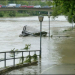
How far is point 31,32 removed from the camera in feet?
154

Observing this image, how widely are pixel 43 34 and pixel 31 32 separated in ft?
11.8

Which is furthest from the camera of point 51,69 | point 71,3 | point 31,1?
point 31,1

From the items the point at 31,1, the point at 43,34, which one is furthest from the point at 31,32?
the point at 31,1

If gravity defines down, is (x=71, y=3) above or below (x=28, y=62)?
above

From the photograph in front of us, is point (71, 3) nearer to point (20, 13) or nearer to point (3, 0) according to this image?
point (20, 13)

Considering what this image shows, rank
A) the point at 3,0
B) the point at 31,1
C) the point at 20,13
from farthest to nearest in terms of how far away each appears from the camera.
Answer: the point at 31,1
the point at 3,0
the point at 20,13

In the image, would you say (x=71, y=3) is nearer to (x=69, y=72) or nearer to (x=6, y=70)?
(x=69, y=72)

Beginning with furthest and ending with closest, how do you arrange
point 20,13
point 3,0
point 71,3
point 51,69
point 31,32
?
1. point 3,0
2. point 20,13
3. point 31,32
4. point 51,69
5. point 71,3

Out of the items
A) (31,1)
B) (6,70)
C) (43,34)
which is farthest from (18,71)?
(31,1)

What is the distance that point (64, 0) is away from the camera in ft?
45.8

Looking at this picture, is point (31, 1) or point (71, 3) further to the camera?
point (31, 1)

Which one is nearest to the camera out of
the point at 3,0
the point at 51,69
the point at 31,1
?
the point at 51,69

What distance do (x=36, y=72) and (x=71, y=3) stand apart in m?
3.96

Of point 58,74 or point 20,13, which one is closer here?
point 58,74
